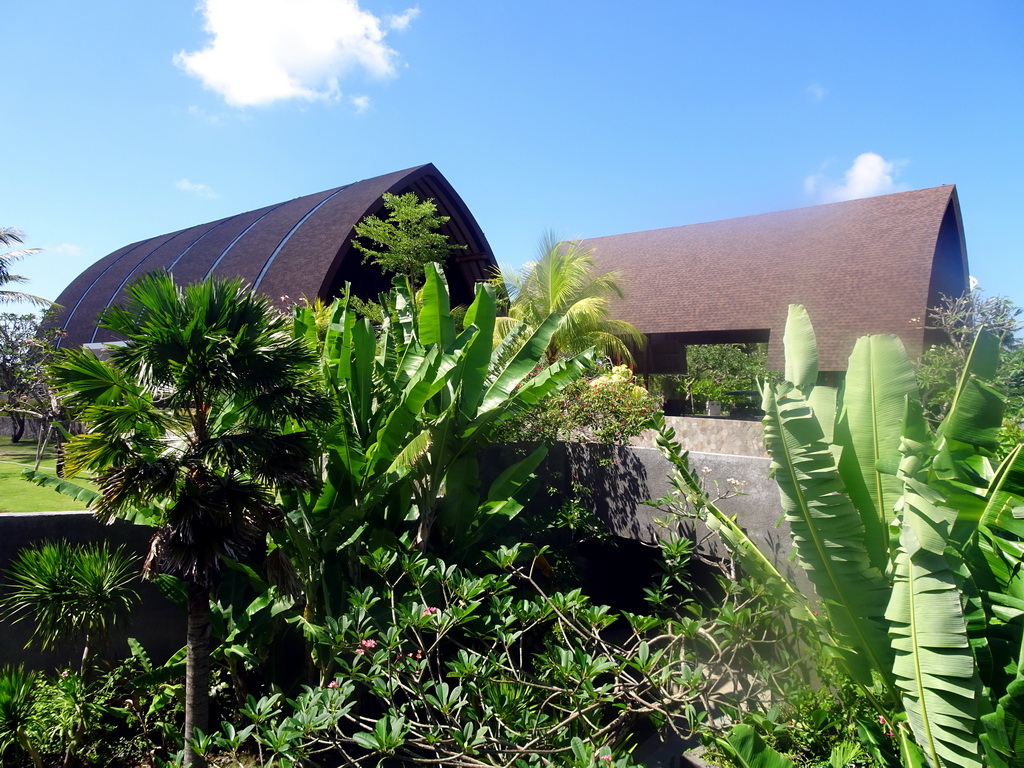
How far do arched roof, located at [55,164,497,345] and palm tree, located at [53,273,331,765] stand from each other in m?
12.5

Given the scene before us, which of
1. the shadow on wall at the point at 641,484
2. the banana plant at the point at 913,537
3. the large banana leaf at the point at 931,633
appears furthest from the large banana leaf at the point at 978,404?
the shadow on wall at the point at 641,484

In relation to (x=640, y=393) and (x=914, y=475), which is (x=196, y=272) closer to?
(x=640, y=393)

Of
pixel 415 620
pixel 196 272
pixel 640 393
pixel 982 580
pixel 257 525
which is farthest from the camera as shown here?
pixel 196 272

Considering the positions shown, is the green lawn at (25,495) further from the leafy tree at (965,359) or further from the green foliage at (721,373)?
the green foliage at (721,373)

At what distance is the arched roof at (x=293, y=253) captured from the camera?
17.6 m

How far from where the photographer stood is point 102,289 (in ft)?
77.8

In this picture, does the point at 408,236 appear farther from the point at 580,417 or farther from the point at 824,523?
the point at 824,523

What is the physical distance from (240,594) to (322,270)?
12086 mm

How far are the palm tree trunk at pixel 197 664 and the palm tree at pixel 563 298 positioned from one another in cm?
925

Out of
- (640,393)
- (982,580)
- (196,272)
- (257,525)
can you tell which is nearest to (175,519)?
(257,525)

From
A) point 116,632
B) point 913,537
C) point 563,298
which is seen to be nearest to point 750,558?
point 913,537

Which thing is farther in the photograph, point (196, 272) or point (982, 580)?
point (196, 272)

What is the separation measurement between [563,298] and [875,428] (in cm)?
1102

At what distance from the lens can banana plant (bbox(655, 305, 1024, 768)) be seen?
2543 millimetres
